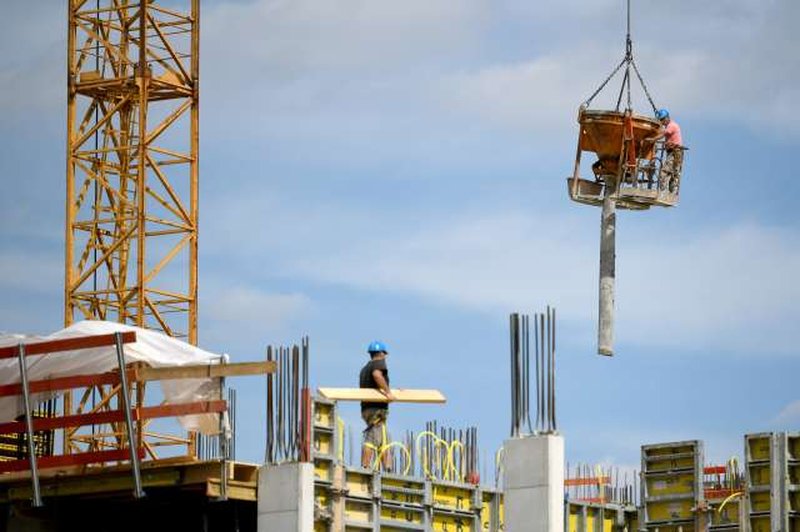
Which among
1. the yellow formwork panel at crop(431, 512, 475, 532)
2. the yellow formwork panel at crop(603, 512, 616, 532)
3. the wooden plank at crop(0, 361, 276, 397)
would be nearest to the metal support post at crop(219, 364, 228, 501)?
the wooden plank at crop(0, 361, 276, 397)

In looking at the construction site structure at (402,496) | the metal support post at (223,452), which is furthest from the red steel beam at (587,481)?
the metal support post at (223,452)

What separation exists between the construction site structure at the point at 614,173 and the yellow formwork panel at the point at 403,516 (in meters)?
5.80

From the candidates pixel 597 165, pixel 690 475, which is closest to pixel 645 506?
pixel 690 475

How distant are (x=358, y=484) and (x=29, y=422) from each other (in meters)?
5.57

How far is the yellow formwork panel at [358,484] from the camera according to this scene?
3878 centimetres

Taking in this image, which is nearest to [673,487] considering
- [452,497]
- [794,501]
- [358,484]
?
[794,501]

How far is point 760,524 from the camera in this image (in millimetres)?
38969

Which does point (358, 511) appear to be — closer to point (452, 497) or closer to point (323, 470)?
point (323, 470)

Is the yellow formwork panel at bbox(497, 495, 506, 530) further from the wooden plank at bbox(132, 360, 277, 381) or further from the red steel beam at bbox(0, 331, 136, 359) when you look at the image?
the red steel beam at bbox(0, 331, 136, 359)

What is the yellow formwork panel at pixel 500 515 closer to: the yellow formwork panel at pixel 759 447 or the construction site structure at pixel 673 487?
the construction site structure at pixel 673 487

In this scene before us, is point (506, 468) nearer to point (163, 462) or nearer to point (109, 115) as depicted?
point (163, 462)

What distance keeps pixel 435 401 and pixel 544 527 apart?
388cm

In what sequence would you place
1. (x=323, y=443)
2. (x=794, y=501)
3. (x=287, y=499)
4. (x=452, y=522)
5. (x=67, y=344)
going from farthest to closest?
(x=452, y=522) < (x=67, y=344) < (x=794, y=501) < (x=323, y=443) < (x=287, y=499)

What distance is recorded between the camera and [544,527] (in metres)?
38.1
